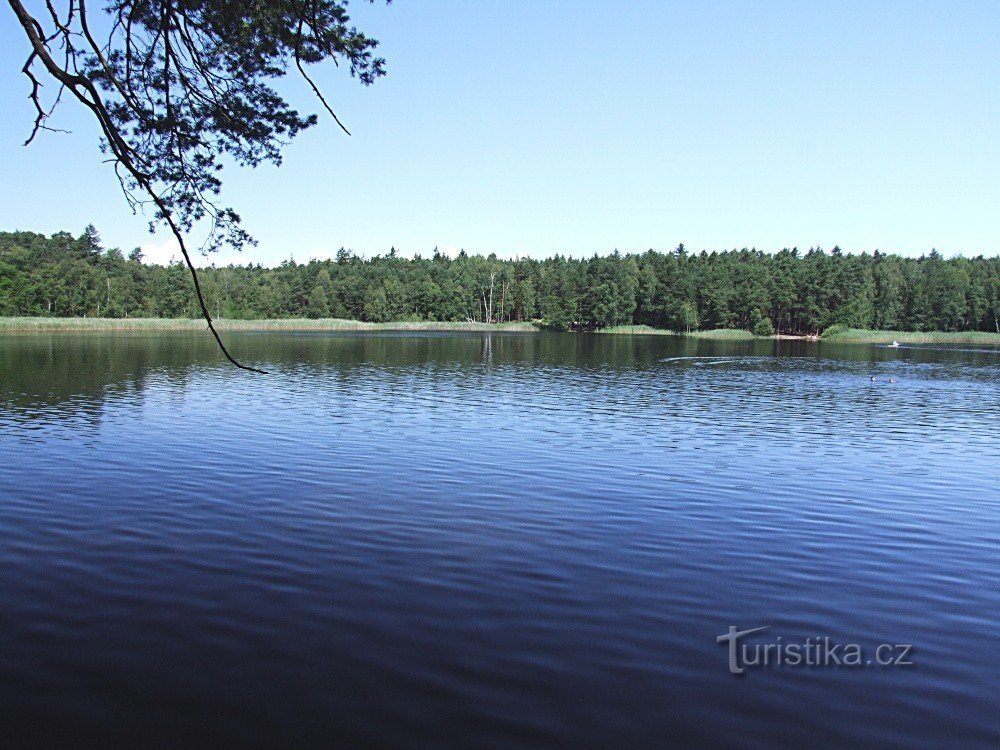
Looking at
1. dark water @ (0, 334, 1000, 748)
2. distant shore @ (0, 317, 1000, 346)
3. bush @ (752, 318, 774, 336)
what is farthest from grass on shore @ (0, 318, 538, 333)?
dark water @ (0, 334, 1000, 748)

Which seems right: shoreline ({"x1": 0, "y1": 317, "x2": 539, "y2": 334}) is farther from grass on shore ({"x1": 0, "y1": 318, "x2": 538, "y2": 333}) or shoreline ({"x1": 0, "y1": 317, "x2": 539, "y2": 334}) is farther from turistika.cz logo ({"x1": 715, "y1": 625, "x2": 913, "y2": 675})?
turistika.cz logo ({"x1": 715, "y1": 625, "x2": 913, "y2": 675})

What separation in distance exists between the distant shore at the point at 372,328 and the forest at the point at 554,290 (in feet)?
15.7

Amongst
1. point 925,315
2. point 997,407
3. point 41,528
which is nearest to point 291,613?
point 41,528

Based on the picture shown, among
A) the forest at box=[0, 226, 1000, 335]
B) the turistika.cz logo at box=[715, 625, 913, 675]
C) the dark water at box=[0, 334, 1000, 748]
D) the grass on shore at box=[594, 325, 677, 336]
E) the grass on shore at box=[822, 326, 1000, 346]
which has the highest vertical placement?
the forest at box=[0, 226, 1000, 335]

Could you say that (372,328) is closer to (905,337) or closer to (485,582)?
(905,337)

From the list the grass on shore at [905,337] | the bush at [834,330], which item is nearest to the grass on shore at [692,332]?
the bush at [834,330]

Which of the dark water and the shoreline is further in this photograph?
the shoreline

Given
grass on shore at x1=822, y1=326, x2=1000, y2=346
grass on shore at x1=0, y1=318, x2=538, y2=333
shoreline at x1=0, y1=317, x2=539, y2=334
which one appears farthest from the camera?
grass on shore at x1=822, y1=326, x2=1000, y2=346

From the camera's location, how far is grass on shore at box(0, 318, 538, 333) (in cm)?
8511

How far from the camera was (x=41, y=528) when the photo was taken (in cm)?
1100

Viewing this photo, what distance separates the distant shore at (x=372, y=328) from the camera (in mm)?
86688

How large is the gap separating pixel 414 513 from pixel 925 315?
5524 inches

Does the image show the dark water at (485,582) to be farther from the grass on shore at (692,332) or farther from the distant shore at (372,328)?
the grass on shore at (692,332)

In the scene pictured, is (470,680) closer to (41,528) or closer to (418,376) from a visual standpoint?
(41,528)
